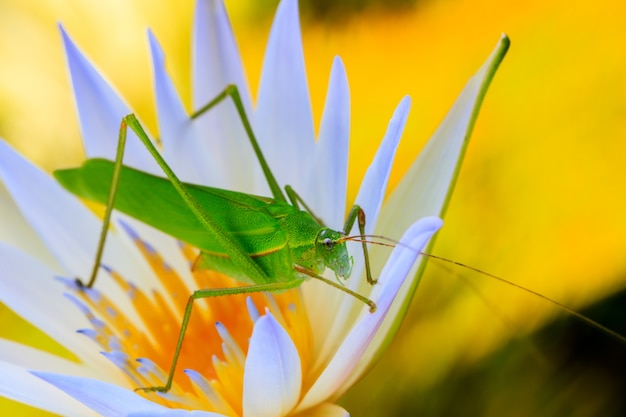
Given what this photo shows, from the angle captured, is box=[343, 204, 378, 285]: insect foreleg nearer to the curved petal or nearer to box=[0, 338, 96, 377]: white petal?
the curved petal

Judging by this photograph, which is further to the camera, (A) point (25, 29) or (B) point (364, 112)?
(A) point (25, 29)

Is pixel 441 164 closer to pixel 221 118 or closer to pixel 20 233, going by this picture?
pixel 221 118

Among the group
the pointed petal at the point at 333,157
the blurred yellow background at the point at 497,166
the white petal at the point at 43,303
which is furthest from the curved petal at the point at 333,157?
the white petal at the point at 43,303

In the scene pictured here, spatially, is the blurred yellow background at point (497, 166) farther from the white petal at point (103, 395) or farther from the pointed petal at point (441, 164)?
the white petal at point (103, 395)

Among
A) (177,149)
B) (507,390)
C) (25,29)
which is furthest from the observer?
(25,29)

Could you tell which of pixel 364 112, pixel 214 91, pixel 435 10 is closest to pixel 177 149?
pixel 214 91

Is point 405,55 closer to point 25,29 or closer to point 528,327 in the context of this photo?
point 528,327

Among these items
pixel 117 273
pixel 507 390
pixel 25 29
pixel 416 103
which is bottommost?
pixel 507 390
